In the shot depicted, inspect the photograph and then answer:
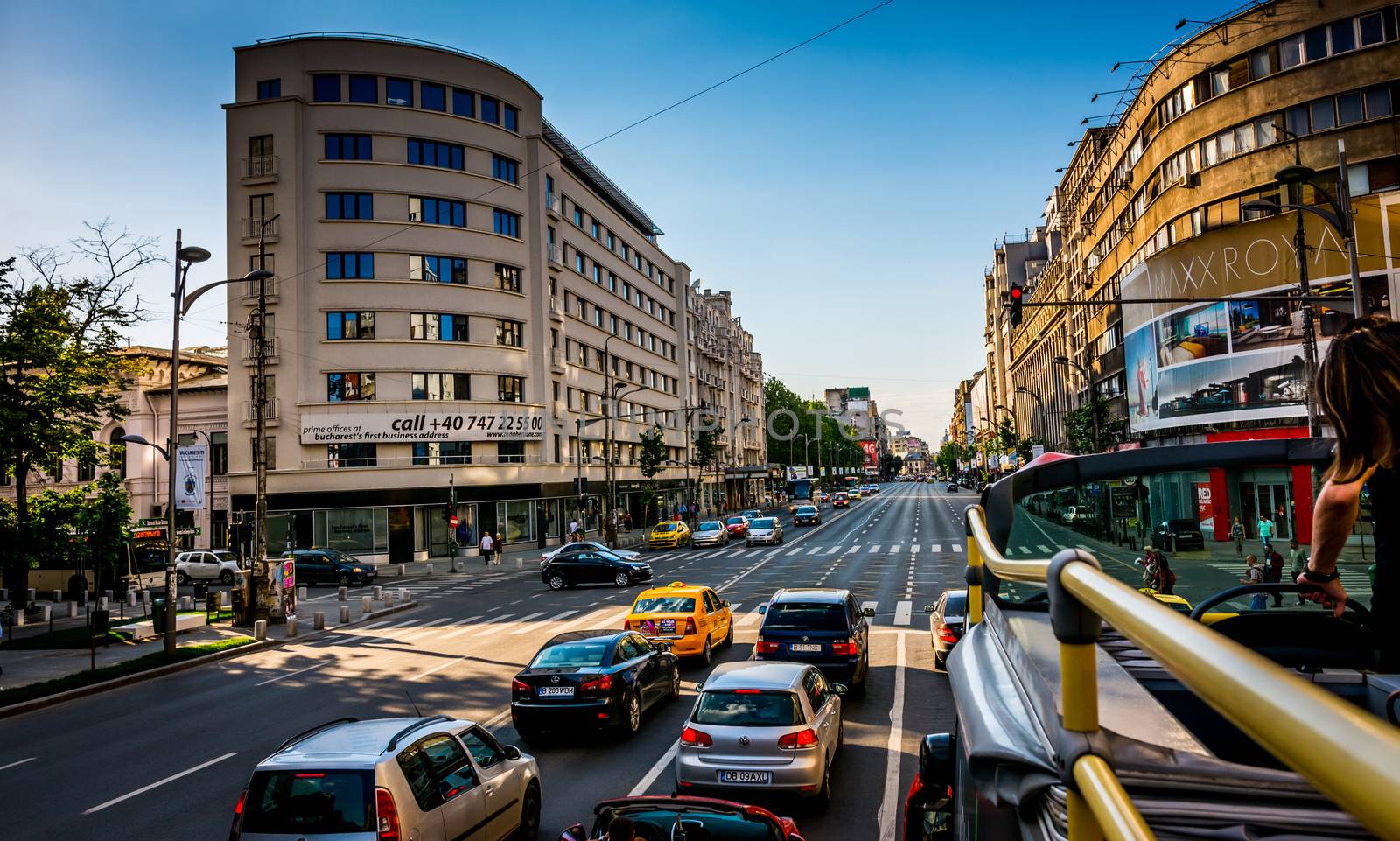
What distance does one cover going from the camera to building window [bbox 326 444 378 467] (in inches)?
1906

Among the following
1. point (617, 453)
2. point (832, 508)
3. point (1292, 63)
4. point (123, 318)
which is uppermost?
point (1292, 63)

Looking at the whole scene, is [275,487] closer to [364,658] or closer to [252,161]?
[252,161]

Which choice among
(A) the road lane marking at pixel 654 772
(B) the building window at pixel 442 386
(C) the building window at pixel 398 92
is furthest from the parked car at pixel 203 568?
(A) the road lane marking at pixel 654 772

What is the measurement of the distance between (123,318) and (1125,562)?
40.1 meters

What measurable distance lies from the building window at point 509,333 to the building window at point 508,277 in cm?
206

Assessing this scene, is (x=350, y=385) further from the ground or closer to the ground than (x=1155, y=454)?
further from the ground

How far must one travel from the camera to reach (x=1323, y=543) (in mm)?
2635

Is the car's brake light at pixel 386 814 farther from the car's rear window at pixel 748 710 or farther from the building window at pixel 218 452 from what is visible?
the building window at pixel 218 452

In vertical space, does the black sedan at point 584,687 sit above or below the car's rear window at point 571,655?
below

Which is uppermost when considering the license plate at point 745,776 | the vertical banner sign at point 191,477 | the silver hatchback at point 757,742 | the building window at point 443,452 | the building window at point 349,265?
the building window at point 349,265

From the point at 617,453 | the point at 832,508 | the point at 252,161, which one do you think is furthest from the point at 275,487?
the point at 832,508

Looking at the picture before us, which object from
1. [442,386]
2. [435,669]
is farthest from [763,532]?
[435,669]

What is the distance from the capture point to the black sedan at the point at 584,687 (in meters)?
12.1

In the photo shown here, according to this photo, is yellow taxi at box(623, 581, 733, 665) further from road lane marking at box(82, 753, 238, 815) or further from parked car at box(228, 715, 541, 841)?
parked car at box(228, 715, 541, 841)
